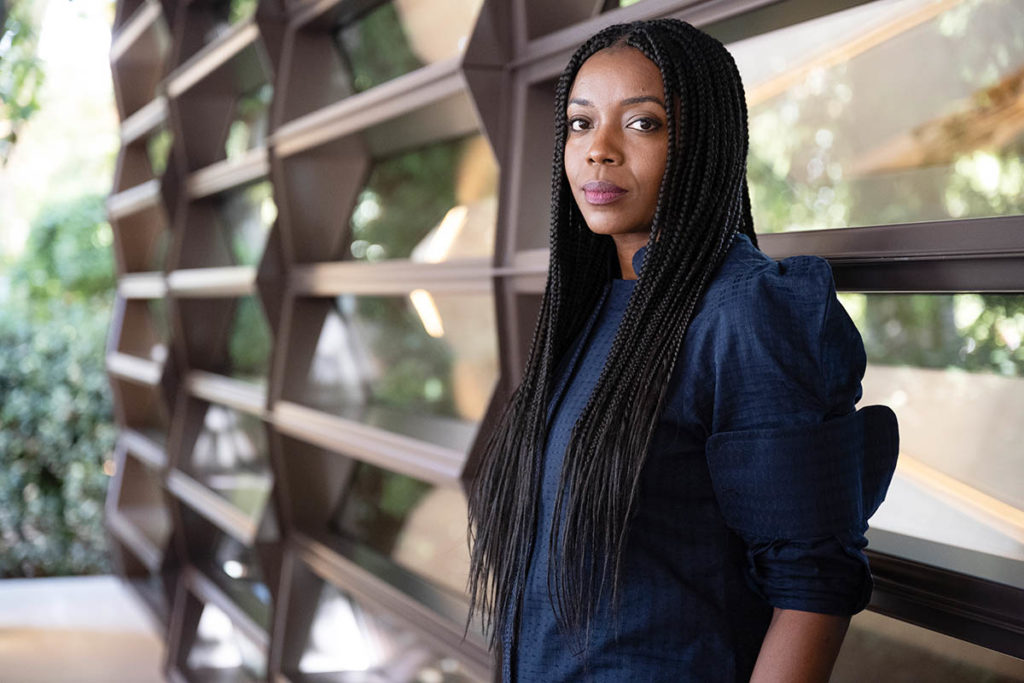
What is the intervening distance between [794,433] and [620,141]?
39cm

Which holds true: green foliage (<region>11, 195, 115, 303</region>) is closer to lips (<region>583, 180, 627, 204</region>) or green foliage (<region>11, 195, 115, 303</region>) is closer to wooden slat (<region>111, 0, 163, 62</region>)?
wooden slat (<region>111, 0, 163, 62</region>)

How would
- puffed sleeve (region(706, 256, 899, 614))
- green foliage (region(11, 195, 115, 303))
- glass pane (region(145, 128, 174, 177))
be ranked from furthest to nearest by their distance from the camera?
green foliage (region(11, 195, 115, 303)), glass pane (region(145, 128, 174, 177)), puffed sleeve (region(706, 256, 899, 614))

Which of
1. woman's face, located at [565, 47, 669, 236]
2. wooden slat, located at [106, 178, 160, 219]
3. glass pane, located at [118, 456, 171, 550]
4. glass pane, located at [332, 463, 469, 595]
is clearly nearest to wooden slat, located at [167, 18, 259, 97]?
wooden slat, located at [106, 178, 160, 219]

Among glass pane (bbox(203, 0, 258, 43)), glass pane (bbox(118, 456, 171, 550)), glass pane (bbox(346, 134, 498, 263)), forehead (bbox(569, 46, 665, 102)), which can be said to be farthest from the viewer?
glass pane (bbox(118, 456, 171, 550))

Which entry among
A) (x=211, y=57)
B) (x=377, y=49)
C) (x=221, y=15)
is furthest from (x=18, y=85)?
(x=377, y=49)

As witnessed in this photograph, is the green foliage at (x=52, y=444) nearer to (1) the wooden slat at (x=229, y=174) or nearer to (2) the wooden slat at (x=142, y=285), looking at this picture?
(2) the wooden slat at (x=142, y=285)

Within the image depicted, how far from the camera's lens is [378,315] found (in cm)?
294

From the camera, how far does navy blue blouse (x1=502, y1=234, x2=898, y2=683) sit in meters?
0.98

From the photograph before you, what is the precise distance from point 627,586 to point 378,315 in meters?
1.93

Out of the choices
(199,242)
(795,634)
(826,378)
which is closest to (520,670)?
(795,634)

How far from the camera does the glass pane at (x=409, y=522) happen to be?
8.51 feet

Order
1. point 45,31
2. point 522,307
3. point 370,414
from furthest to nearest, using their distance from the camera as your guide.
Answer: point 45,31, point 370,414, point 522,307

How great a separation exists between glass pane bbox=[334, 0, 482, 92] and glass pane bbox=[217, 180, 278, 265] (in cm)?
72

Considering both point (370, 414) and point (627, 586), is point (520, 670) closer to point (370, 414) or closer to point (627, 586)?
point (627, 586)
